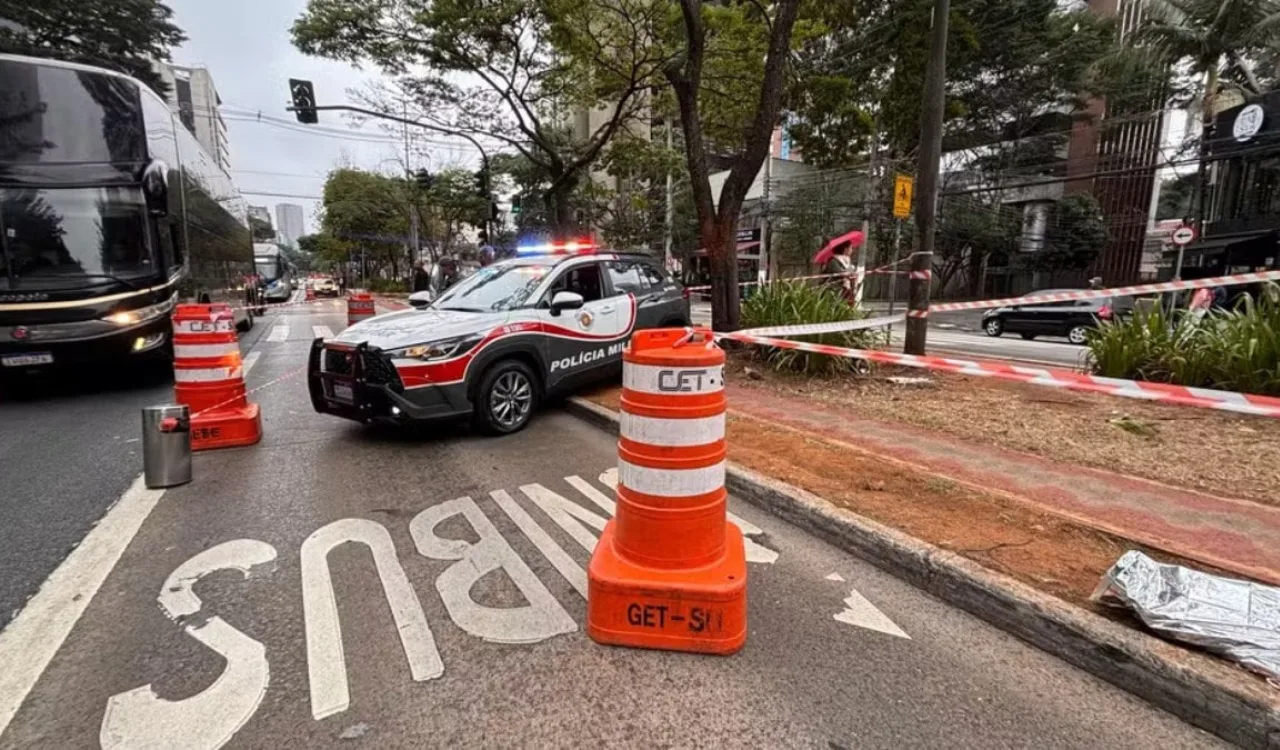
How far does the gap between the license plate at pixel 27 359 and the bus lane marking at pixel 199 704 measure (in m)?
6.16

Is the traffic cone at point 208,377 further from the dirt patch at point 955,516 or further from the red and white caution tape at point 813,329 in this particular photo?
the red and white caution tape at point 813,329

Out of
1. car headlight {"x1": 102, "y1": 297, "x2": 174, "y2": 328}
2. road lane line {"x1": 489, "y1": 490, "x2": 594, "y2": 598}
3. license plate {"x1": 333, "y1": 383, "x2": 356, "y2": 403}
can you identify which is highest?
car headlight {"x1": 102, "y1": 297, "x2": 174, "y2": 328}

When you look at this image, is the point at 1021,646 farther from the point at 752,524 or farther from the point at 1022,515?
the point at 752,524

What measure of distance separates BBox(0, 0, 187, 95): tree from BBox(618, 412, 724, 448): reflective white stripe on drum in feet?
89.4

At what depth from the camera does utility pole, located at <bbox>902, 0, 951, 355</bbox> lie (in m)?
7.79

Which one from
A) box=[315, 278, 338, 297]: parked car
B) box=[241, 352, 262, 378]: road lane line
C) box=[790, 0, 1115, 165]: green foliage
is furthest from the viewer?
box=[315, 278, 338, 297]: parked car

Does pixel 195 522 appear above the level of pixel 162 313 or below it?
below

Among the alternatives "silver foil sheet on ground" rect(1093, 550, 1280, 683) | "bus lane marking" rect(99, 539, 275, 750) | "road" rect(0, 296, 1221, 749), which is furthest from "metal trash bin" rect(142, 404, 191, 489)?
"silver foil sheet on ground" rect(1093, 550, 1280, 683)

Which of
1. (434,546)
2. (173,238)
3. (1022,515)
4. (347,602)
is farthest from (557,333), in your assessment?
(173,238)

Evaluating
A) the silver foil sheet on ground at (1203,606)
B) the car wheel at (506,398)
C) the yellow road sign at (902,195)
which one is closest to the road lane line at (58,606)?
the car wheel at (506,398)

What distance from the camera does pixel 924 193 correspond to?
796 cm

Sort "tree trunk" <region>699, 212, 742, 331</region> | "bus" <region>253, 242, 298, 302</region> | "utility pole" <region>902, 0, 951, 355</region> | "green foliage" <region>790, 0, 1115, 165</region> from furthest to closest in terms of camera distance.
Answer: "bus" <region>253, 242, 298, 302</region> < "green foliage" <region>790, 0, 1115, 165</region> < "tree trunk" <region>699, 212, 742, 331</region> < "utility pole" <region>902, 0, 951, 355</region>

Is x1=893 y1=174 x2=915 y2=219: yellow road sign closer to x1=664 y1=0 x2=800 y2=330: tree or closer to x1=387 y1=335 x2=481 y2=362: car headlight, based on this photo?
x1=664 y1=0 x2=800 y2=330: tree

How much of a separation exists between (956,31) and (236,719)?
2068cm
